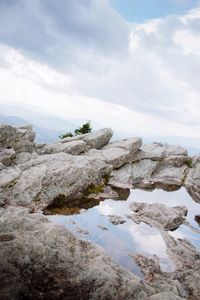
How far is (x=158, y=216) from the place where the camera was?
29656mm

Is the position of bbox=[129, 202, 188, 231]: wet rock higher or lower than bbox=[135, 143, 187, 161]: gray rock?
lower

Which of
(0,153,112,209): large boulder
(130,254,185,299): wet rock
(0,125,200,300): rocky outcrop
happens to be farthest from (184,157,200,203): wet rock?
(130,254,185,299): wet rock

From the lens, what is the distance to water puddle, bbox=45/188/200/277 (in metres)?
21.7

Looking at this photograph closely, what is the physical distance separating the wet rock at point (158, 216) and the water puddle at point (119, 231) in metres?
0.69

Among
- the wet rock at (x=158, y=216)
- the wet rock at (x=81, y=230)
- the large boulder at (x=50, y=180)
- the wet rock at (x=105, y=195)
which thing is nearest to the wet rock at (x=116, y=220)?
the wet rock at (x=158, y=216)

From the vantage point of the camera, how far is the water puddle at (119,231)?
21652 millimetres

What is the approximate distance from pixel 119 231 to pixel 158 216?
18.7ft

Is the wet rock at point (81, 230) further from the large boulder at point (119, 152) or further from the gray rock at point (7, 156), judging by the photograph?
the large boulder at point (119, 152)

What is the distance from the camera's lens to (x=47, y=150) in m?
46.0

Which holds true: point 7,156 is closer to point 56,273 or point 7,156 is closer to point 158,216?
point 158,216

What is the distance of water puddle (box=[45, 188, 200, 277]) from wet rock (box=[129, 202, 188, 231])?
69cm

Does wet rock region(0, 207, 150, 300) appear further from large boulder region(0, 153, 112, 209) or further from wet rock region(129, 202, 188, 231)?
large boulder region(0, 153, 112, 209)

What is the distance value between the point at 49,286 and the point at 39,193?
1932 cm

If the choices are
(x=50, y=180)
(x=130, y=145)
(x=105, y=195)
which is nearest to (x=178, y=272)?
(x=50, y=180)
